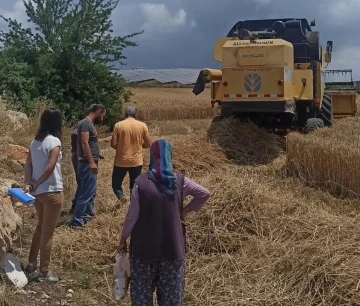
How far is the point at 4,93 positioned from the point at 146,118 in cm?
1459

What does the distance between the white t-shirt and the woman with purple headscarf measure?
163cm

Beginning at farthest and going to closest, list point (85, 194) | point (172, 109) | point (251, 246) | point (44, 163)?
point (172, 109) < point (85, 194) < point (251, 246) < point (44, 163)

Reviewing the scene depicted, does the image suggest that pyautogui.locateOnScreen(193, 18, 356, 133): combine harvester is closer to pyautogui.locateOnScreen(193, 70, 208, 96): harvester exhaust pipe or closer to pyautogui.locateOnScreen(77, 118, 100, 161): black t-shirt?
pyautogui.locateOnScreen(193, 70, 208, 96): harvester exhaust pipe

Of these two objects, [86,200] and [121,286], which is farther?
[86,200]

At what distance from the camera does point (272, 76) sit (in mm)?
11680

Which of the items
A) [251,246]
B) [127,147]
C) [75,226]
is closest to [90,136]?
[127,147]

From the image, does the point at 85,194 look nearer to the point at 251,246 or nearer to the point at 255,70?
the point at 251,246

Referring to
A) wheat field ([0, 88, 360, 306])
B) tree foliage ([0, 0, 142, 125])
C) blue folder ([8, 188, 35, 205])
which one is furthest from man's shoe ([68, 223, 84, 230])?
tree foliage ([0, 0, 142, 125])

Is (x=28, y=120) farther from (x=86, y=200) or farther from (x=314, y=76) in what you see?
(x=86, y=200)

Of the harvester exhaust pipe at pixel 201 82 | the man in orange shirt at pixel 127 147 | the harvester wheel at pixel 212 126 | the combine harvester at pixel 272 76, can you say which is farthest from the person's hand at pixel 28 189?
the harvester exhaust pipe at pixel 201 82

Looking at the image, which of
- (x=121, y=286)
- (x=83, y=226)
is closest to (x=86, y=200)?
(x=83, y=226)

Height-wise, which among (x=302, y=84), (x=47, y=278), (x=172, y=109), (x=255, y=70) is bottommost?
(x=47, y=278)

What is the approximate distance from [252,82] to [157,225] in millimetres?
8138

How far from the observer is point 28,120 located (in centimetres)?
1575
